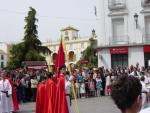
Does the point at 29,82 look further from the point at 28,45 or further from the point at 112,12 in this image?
the point at 28,45

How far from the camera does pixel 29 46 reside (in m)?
56.2

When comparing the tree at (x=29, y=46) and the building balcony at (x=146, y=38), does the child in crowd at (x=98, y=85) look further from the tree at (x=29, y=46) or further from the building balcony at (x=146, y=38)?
the tree at (x=29, y=46)

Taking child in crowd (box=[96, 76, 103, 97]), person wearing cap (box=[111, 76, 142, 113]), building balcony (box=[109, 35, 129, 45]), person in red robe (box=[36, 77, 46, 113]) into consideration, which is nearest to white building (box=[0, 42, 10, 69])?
building balcony (box=[109, 35, 129, 45])

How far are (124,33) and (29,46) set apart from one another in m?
21.7

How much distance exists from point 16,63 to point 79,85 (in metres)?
30.4

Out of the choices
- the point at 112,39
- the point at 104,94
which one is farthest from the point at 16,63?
the point at 104,94

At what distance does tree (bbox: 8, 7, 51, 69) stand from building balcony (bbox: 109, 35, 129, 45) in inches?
744

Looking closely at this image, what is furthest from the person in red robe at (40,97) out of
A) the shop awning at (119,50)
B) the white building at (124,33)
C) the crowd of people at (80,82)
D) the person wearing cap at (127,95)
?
the shop awning at (119,50)

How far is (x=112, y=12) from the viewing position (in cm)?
3706

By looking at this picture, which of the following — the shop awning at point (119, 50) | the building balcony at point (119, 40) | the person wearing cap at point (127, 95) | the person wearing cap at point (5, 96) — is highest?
the building balcony at point (119, 40)

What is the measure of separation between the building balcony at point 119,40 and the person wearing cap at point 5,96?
19757 millimetres

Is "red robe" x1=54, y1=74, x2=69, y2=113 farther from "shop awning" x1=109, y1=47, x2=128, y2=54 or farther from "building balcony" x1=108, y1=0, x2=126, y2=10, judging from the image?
"building balcony" x1=108, y1=0, x2=126, y2=10

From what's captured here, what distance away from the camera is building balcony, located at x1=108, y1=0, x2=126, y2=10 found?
3681cm

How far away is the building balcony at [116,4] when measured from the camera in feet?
121
